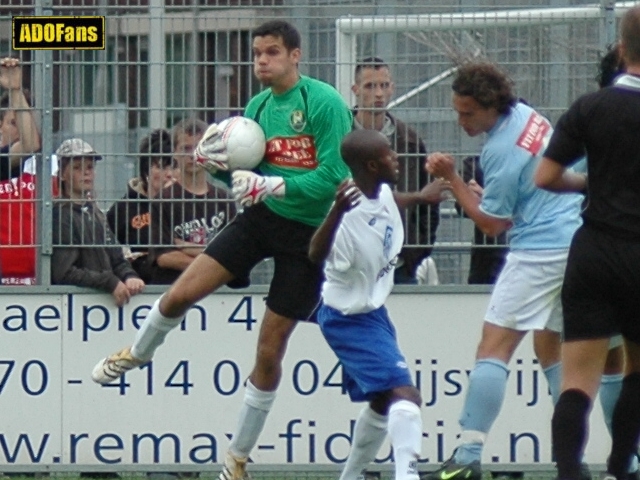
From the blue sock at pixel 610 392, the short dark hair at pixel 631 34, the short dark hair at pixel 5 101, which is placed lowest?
the blue sock at pixel 610 392

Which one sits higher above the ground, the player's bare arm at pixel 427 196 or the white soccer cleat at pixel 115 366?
the player's bare arm at pixel 427 196

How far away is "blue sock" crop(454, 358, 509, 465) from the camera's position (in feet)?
29.0

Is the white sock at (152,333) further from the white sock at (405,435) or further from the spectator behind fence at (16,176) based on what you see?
the white sock at (405,435)

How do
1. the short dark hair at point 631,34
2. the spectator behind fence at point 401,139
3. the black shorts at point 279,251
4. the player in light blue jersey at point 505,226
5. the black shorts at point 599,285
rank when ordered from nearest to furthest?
the short dark hair at point 631,34 < the black shorts at point 599,285 < the player in light blue jersey at point 505,226 < the black shorts at point 279,251 < the spectator behind fence at point 401,139

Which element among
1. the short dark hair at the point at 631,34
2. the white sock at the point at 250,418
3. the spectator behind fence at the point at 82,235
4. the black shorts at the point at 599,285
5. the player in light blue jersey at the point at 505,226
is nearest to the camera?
the short dark hair at the point at 631,34

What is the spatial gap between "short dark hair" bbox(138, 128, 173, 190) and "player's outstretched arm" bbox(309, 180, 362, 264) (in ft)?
7.56

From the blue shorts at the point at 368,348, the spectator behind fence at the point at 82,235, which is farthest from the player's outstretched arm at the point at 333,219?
the spectator behind fence at the point at 82,235

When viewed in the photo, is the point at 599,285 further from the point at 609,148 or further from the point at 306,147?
the point at 306,147

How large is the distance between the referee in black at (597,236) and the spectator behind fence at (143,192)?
3.13 metres

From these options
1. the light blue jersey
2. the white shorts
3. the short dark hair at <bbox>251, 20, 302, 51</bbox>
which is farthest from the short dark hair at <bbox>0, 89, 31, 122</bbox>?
the white shorts

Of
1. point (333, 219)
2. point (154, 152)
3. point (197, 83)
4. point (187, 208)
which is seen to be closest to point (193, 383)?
point (187, 208)

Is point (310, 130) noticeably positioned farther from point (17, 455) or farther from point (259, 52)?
point (17, 455)

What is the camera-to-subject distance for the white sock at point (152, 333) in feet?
30.6

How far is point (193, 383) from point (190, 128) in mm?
1454
